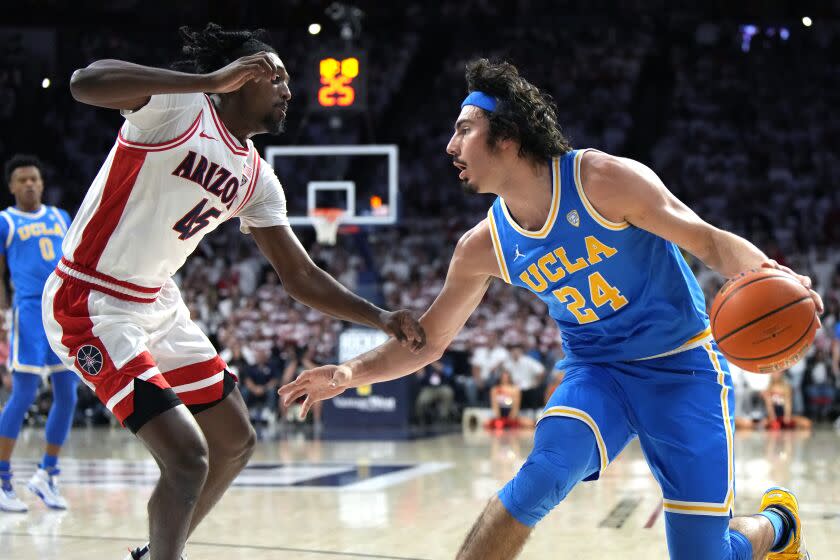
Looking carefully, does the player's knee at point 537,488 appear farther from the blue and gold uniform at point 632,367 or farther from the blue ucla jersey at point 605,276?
the blue ucla jersey at point 605,276

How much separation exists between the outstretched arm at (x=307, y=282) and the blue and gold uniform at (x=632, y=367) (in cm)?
80

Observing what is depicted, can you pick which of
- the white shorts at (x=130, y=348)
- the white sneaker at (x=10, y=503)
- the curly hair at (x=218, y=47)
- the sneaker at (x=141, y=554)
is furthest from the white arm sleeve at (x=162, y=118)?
the white sneaker at (x=10, y=503)

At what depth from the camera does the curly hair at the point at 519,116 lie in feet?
12.0

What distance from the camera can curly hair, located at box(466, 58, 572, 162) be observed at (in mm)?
3656

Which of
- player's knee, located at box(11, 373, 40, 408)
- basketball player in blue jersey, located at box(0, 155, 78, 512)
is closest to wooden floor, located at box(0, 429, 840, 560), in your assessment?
basketball player in blue jersey, located at box(0, 155, 78, 512)

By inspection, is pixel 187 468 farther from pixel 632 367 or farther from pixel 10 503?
pixel 10 503

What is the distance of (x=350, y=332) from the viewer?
13680 mm

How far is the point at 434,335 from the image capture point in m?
4.06

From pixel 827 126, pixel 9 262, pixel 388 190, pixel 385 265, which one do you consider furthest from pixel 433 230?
pixel 9 262

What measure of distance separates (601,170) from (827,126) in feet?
60.9

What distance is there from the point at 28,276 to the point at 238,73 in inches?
155

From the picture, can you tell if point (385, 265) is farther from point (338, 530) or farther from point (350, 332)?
point (338, 530)

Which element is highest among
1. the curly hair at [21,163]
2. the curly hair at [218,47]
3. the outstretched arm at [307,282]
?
the curly hair at [218,47]

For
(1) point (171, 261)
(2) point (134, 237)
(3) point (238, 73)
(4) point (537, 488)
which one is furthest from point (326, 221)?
(4) point (537, 488)
